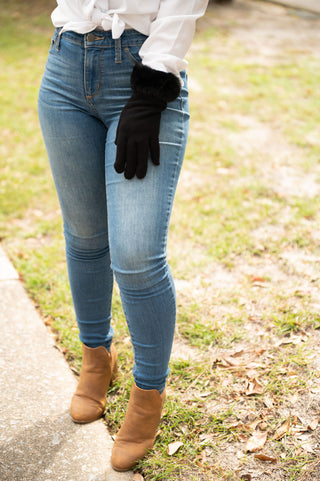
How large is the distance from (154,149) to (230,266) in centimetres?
174

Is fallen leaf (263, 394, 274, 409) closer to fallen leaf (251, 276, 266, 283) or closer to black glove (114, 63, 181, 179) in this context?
fallen leaf (251, 276, 266, 283)

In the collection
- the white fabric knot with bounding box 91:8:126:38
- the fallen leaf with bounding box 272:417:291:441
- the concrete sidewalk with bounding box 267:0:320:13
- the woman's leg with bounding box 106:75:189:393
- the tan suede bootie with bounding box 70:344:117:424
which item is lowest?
the concrete sidewalk with bounding box 267:0:320:13

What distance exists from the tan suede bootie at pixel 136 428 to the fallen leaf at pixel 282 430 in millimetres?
484

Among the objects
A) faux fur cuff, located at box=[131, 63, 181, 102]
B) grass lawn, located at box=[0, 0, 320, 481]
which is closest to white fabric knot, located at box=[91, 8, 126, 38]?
faux fur cuff, located at box=[131, 63, 181, 102]

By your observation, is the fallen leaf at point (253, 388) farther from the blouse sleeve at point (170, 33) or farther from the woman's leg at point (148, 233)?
the blouse sleeve at point (170, 33)

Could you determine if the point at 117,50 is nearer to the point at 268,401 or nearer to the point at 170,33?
the point at 170,33

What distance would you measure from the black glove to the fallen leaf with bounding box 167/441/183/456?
109 cm

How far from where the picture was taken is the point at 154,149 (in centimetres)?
157

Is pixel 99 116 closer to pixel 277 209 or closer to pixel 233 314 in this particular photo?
pixel 233 314

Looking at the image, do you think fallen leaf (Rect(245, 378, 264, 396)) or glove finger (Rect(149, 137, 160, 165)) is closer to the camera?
glove finger (Rect(149, 137, 160, 165))

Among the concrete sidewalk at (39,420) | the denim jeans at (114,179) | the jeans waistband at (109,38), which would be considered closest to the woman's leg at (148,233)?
the denim jeans at (114,179)

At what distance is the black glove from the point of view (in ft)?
5.04

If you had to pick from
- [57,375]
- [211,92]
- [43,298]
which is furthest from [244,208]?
[211,92]

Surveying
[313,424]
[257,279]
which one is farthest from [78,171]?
[257,279]
